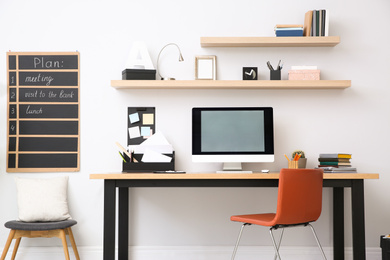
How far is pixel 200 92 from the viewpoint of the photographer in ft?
12.8

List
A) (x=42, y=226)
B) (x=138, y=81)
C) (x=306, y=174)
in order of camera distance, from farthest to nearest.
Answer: (x=138, y=81) → (x=42, y=226) → (x=306, y=174)

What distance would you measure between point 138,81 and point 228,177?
1.05m

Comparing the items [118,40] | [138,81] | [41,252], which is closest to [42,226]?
[41,252]

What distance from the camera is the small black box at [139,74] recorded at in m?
3.75

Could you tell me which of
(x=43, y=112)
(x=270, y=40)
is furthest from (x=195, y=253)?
(x=270, y=40)

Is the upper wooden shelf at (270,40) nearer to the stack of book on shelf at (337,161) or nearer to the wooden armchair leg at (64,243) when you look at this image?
the stack of book on shelf at (337,161)

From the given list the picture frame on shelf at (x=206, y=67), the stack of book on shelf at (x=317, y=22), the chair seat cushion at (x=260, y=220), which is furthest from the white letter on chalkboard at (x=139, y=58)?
the chair seat cushion at (x=260, y=220)

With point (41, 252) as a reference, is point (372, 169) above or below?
above

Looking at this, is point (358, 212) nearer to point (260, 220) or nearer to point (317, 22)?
point (260, 220)

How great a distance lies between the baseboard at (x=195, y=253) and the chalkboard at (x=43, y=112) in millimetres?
629

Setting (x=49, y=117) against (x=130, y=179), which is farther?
(x=49, y=117)

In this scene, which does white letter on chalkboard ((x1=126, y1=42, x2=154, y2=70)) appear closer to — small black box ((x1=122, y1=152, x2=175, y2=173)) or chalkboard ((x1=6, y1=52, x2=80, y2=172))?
chalkboard ((x1=6, y1=52, x2=80, y2=172))

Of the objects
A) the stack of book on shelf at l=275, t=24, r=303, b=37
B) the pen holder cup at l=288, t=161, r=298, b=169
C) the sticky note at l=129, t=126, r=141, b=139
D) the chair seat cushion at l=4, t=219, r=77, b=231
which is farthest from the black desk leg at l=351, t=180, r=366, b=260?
the chair seat cushion at l=4, t=219, r=77, b=231

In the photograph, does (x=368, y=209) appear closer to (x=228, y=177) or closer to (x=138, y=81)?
(x=228, y=177)
